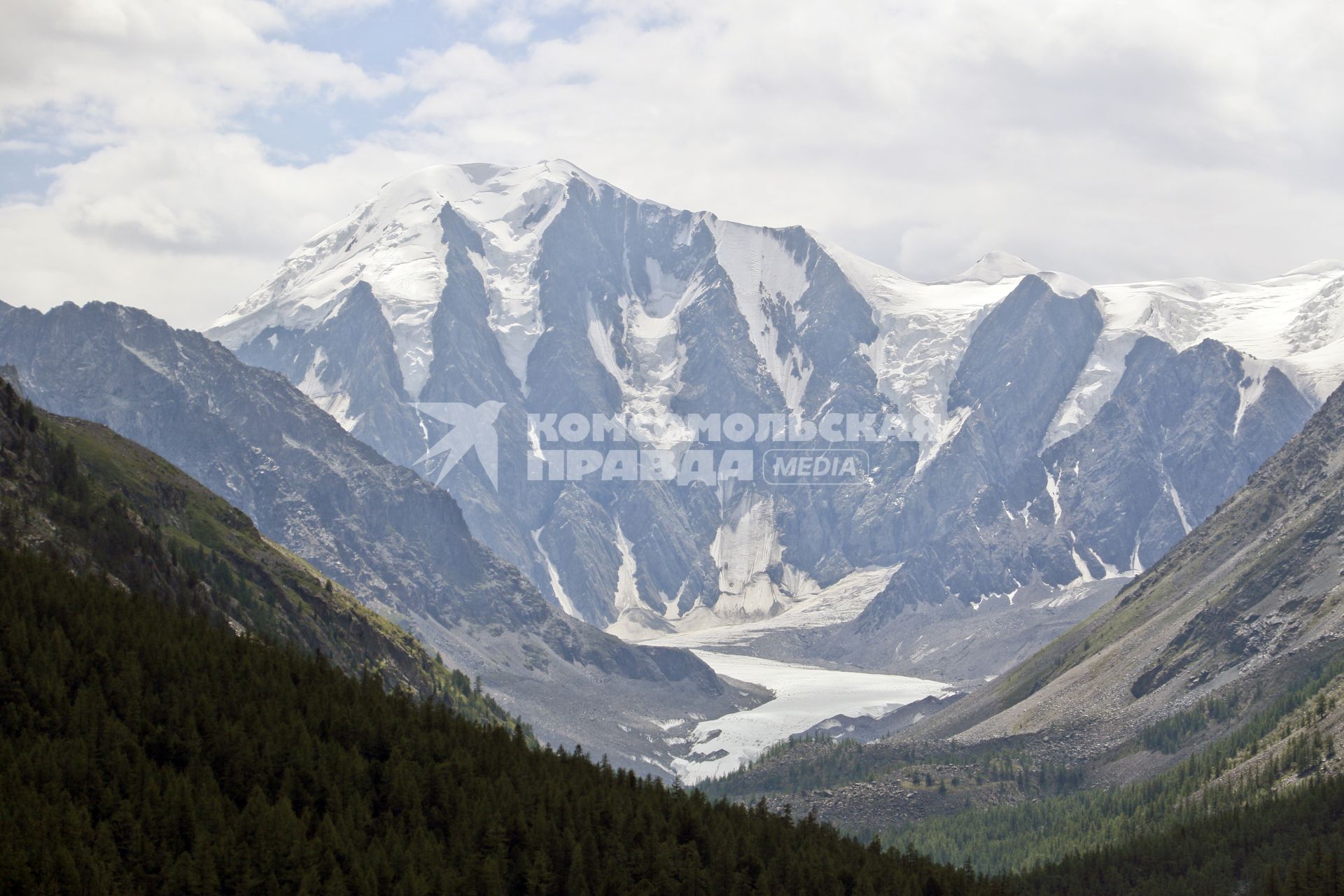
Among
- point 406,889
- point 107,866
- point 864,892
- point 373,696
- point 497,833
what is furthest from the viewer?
point 373,696

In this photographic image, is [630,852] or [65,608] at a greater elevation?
[65,608]

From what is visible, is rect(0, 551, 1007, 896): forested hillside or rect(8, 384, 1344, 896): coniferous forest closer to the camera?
rect(0, 551, 1007, 896): forested hillside

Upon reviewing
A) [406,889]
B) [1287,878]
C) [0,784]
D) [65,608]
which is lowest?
[1287,878]

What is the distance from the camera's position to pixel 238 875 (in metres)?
132

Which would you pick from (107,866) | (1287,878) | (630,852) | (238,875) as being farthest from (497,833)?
(1287,878)

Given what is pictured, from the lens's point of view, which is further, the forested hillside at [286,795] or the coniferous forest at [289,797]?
the coniferous forest at [289,797]

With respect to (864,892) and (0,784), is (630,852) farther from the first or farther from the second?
(0,784)

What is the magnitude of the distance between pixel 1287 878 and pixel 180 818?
5104 inches

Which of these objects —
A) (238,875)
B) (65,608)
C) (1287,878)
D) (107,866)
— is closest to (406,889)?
(238,875)

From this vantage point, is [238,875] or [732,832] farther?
[732,832]

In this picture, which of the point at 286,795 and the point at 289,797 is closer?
the point at 286,795

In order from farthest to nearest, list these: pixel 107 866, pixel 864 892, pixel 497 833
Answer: pixel 864 892
pixel 497 833
pixel 107 866

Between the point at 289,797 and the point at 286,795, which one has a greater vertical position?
the point at 286,795

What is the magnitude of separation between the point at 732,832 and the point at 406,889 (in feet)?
157
